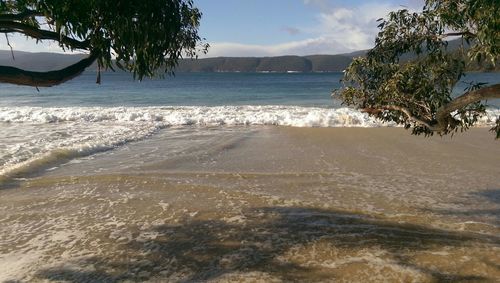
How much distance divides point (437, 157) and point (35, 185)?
436 inches

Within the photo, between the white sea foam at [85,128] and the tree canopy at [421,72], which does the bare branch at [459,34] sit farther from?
the white sea foam at [85,128]

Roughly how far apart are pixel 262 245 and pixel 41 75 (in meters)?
3.85

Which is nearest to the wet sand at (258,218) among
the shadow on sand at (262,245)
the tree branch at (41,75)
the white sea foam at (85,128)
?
the shadow on sand at (262,245)

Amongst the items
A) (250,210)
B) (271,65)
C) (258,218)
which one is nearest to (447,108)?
(258,218)

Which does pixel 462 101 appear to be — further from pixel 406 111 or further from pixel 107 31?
pixel 107 31

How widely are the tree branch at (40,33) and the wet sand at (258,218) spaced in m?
2.96

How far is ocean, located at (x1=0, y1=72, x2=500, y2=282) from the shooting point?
5727 millimetres

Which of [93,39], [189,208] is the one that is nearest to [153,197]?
[189,208]

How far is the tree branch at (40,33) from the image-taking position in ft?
16.0

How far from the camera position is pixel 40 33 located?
509cm

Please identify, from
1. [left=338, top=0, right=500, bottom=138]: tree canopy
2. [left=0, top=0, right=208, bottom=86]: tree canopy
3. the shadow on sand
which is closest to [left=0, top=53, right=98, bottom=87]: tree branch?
[left=0, top=0, right=208, bottom=86]: tree canopy

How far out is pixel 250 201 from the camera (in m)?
8.60

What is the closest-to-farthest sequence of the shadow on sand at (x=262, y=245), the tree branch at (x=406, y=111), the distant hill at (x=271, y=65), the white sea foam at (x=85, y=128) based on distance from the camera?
the shadow on sand at (x=262, y=245)
the tree branch at (x=406, y=111)
the white sea foam at (x=85, y=128)
the distant hill at (x=271, y=65)

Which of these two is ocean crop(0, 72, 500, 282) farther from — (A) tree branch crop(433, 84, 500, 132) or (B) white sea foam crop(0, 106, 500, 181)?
(A) tree branch crop(433, 84, 500, 132)
